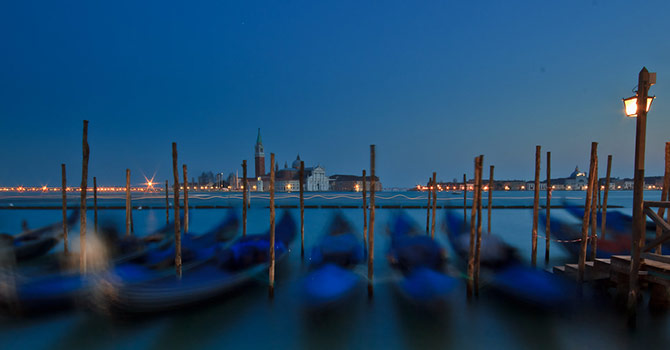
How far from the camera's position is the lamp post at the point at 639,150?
116 inches

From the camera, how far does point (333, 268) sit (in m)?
4.85

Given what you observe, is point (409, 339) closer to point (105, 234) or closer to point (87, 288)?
point (87, 288)

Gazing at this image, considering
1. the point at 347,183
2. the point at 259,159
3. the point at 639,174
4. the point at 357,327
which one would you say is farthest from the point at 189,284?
the point at 347,183

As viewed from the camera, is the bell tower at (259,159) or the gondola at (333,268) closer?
the gondola at (333,268)

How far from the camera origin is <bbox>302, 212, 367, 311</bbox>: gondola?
4.35 m

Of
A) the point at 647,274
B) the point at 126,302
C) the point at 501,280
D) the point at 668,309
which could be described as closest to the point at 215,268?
the point at 126,302

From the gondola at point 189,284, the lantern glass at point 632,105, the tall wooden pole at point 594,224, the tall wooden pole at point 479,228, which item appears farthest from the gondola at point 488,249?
the gondola at point 189,284

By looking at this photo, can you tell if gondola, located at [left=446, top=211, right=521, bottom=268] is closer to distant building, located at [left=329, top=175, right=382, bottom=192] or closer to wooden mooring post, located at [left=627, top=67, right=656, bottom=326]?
wooden mooring post, located at [left=627, top=67, right=656, bottom=326]

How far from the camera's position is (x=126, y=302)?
11.7 ft

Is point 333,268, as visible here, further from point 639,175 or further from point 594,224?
point 594,224

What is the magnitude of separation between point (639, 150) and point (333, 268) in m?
4.03

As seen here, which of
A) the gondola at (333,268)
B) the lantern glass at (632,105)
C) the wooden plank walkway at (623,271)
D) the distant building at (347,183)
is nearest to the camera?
the lantern glass at (632,105)

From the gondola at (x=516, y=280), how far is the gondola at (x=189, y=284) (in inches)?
158

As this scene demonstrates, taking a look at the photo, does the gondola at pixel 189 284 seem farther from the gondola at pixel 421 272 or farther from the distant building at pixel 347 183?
the distant building at pixel 347 183
